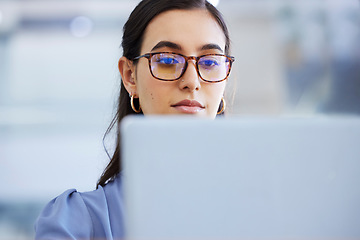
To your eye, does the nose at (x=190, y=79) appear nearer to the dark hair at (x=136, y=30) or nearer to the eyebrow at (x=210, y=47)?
the eyebrow at (x=210, y=47)

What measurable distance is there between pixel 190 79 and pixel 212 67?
74 millimetres

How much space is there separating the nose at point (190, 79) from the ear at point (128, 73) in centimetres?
21

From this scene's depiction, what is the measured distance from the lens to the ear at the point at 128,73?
1204 mm

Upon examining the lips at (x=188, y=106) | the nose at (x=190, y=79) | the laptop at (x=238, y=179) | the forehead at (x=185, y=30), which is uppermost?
the forehead at (x=185, y=30)

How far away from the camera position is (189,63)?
40.9 inches

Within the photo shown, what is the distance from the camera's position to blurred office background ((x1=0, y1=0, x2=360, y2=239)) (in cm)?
403

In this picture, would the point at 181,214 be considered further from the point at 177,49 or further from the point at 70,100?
the point at 70,100

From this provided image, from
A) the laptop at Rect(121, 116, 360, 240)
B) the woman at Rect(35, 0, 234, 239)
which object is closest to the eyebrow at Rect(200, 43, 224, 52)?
the woman at Rect(35, 0, 234, 239)

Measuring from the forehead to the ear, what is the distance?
0.24 feet

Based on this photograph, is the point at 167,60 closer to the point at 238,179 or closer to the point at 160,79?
the point at 160,79

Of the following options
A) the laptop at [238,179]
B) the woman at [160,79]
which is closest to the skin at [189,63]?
the woman at [160,79]

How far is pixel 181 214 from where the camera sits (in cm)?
51

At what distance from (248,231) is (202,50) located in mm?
628

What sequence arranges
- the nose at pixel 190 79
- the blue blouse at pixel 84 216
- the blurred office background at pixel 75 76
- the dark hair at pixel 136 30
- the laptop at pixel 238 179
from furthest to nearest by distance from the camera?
the blurred office background at pixel 75 76 → the dark hair at pixel 136 30 → the nose at pixel 190 79 → the blue blouse at pixel 84 216 → the laptop at pixel 238 179
